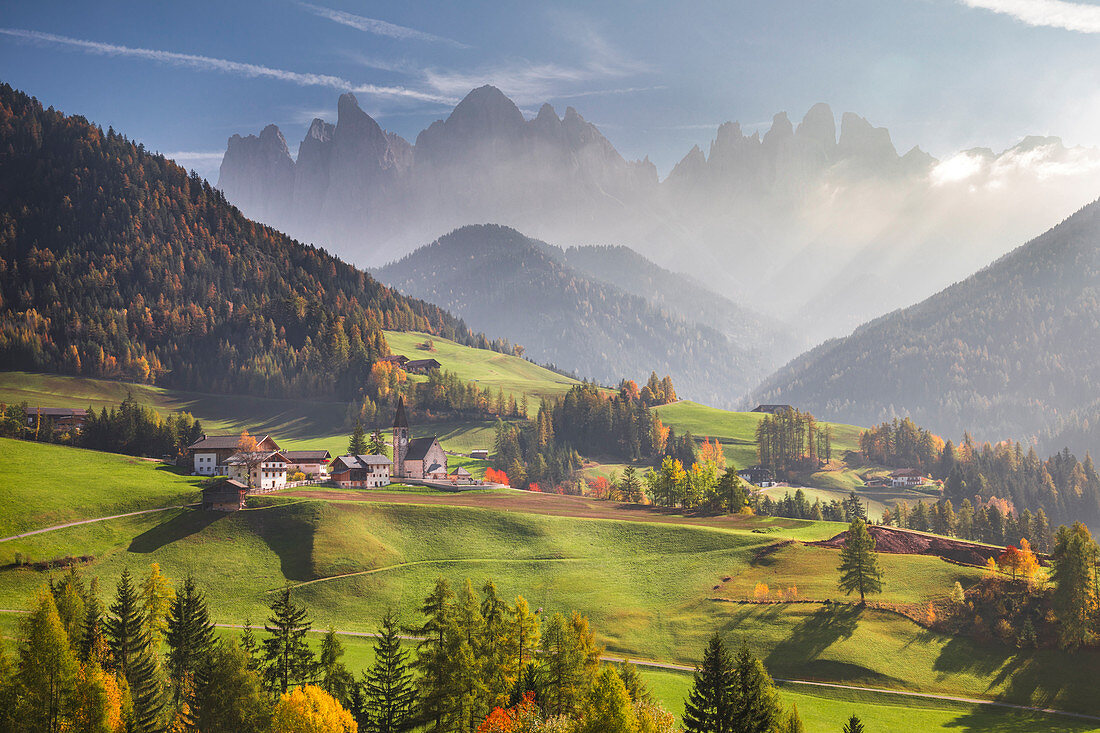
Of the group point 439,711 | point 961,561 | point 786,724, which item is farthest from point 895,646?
point 439,711

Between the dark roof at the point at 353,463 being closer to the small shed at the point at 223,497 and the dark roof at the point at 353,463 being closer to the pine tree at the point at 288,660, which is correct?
the small shed at the point at 223,497

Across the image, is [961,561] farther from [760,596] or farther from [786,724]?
[786,724]

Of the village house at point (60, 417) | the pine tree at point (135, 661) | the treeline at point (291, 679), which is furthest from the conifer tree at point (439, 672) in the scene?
the village house at point (60, 417)

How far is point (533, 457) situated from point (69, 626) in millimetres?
145601

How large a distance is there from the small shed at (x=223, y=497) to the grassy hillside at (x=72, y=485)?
658 cm

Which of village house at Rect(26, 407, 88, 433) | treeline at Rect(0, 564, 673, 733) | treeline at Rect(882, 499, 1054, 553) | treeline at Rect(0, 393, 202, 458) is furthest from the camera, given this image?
village house at Rect(26, 407, 88, 433)

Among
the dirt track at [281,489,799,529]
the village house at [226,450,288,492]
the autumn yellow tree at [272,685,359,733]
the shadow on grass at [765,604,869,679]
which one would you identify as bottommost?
the shadow on grass at [765,604,869,679]

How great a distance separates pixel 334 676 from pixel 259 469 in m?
72.1

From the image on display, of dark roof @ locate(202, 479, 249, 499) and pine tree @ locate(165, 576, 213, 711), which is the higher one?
dark roof @ locate(202, 479, 249, 499)

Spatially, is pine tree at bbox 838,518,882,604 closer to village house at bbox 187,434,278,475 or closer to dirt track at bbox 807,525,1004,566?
dirt track at bbox 807,525,1004,566

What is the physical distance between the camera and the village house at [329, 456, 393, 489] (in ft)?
423

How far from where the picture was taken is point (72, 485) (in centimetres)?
10625

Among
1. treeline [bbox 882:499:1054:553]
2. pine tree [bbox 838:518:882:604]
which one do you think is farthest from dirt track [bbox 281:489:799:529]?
treeline [bbox 882:499:1054:553]

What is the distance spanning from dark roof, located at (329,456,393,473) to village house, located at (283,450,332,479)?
1851 mm
